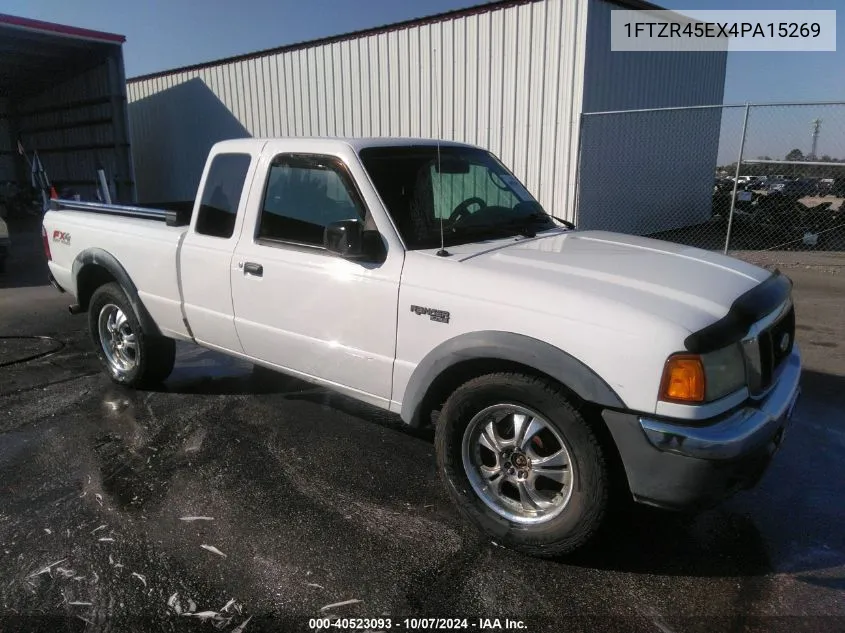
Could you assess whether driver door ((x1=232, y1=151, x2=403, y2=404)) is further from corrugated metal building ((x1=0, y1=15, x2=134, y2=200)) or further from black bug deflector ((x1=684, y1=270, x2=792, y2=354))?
corrugated metal building ((x1=0, y1=15, x2=134, y2=200))

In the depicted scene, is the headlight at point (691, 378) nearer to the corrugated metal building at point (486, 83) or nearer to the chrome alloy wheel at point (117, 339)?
the chrome alloy wheel at point (117, 339)

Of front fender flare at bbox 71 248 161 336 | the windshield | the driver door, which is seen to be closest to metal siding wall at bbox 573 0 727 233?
the windshield

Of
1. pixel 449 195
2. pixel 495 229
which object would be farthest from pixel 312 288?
pixel 495 229

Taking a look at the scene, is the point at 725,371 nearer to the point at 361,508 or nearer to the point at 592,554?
the point at 592,554

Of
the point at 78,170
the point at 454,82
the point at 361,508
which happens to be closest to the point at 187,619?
the point at 361,508

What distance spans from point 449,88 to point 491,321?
1017 cm

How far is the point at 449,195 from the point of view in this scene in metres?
3.73

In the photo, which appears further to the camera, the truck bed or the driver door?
the truck bed

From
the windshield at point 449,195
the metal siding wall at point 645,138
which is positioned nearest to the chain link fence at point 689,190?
the metal siding wall at point 645,138

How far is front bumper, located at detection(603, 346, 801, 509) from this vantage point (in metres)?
2.44

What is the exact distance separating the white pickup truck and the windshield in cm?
1

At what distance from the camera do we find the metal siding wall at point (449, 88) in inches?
424

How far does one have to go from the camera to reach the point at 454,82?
39.2 feet

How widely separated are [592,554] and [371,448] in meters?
1.61
